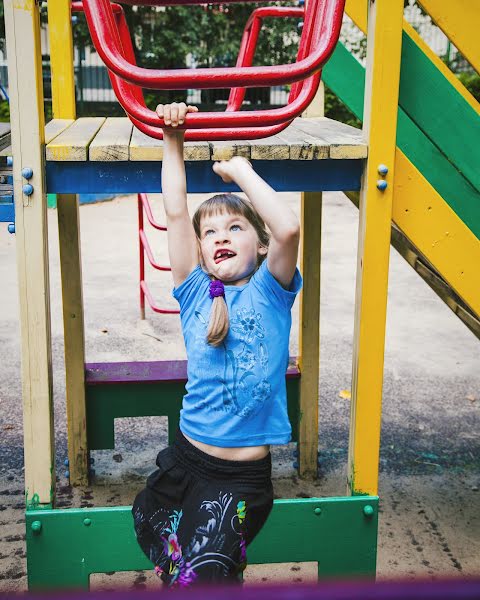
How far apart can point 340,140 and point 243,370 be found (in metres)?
0.76

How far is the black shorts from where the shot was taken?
5.62ft

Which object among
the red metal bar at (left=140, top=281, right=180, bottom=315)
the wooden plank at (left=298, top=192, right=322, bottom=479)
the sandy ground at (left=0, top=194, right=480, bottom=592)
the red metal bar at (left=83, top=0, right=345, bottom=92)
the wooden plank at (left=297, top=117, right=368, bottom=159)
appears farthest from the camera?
the red metal bar at (left=140, top=281, right=180, bottom=315)

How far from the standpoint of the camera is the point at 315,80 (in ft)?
6.62

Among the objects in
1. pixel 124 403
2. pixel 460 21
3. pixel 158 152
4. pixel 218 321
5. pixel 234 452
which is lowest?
pixel 124 403

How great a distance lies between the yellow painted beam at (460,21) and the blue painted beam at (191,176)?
47 cm

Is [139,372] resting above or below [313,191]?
below

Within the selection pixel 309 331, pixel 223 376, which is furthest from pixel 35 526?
pixel 309 331

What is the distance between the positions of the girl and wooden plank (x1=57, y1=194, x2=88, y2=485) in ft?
4.05

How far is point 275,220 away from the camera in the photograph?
1744mm

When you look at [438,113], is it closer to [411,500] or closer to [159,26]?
[411,500]

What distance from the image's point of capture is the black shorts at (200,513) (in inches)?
67.4

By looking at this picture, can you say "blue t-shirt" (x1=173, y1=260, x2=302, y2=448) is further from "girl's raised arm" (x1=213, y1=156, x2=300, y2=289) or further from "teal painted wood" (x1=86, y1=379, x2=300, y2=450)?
"teal painted wood" (x1=86, y1=379, x2=300, y2=450)

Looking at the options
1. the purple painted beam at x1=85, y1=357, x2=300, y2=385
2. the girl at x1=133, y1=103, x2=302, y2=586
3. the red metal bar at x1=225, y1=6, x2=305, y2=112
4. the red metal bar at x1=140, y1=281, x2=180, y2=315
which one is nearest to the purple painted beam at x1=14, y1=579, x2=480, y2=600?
the girl at x1=133, y1=103, x2=302, y2=586

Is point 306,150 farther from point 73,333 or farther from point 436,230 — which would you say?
point 73,333
